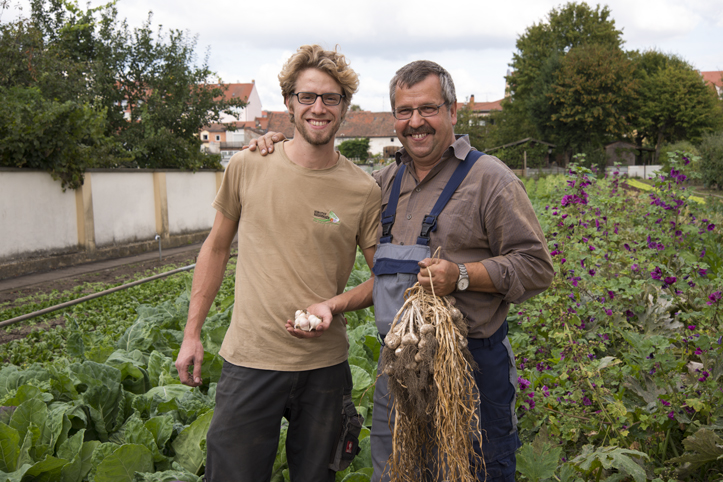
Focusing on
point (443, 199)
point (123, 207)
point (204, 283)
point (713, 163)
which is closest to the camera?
point (443, 199)

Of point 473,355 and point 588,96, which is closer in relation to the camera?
point 473,355

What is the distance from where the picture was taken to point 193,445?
3.30 metres

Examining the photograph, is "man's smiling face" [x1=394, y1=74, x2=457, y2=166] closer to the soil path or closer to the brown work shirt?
the brown work shirt

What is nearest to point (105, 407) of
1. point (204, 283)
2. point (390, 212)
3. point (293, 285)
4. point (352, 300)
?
point (204, 283)

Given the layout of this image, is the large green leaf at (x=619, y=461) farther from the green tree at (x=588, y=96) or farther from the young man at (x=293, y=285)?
the green tree at (x=588, y=96)

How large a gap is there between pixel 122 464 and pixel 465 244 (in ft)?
6.68

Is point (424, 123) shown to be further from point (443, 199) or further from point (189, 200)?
point (189, 200)

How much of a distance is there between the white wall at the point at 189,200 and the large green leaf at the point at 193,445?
15.3 meters

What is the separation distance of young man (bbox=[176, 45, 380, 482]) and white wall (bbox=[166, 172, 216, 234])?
1612 cm

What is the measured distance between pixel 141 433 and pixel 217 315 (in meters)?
Answer: 2.38

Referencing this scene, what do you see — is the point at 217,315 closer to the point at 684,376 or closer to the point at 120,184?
the point at 684,376

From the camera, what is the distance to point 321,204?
8.21 ft

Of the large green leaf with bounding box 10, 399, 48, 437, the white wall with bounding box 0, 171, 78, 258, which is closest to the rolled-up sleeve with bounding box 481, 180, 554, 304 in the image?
the large green leaf with bounding box 10, 399, 48, 437

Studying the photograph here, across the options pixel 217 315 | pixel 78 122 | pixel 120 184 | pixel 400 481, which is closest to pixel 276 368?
pixel 400 481
